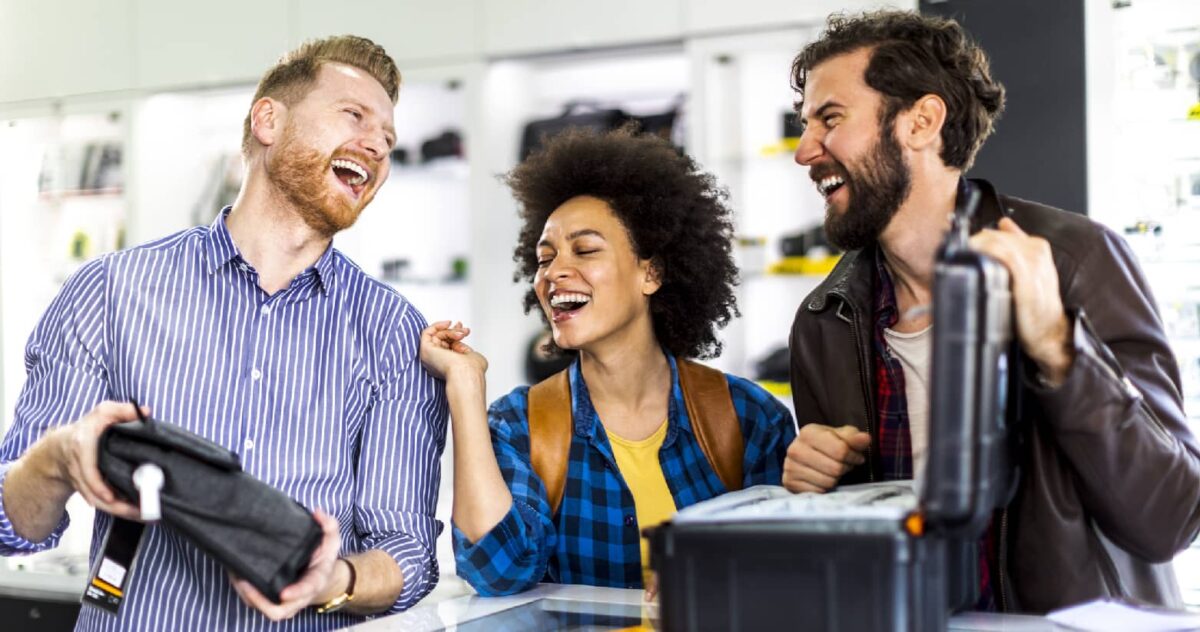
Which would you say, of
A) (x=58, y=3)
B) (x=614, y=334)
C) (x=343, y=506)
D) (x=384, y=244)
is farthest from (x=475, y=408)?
(x=58, y=3)

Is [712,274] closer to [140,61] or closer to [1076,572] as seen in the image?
[1076,572]

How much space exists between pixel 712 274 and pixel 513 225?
2.16m

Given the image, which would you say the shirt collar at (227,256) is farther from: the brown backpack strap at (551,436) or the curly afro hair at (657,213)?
the curly afro hair at (657,213)

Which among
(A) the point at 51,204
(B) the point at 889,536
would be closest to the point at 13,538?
(B) the point at 889,536

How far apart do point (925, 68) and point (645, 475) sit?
3.10ft

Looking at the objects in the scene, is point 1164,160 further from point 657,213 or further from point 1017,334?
point 1017,334

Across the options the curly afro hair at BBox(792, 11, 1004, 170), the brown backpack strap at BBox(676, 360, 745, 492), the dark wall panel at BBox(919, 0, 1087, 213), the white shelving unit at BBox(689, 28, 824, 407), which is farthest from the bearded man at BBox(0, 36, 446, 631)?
the white shelving unit at BBox(689, 28, 824, 407)

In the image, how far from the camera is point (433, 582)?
203 cm

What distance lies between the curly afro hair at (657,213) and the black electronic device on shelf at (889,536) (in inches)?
55.4

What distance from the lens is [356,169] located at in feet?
6.98

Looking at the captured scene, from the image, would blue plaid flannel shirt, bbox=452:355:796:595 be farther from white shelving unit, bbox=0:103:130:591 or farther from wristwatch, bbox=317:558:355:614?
white shelving unit, bbox=0:103:130:591

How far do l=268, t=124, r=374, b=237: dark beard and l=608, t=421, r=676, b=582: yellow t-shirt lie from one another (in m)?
0.69

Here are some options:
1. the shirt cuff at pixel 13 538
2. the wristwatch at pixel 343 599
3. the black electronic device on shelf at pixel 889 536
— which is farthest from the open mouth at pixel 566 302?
the black electronic device on shelf at pixel 889 536

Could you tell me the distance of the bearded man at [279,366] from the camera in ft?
6.22
